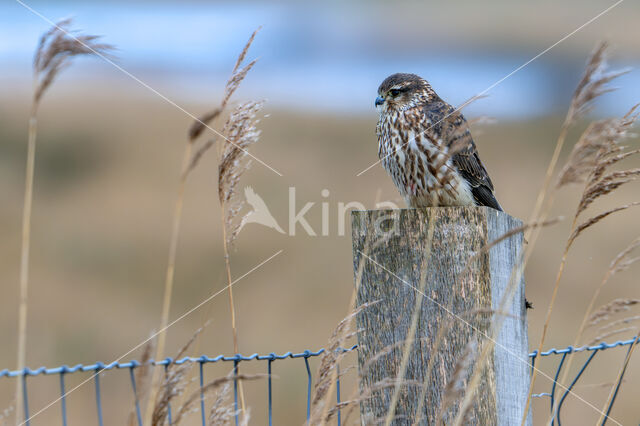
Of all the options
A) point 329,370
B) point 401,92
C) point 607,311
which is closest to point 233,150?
point 329,370

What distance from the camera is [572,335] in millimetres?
9445

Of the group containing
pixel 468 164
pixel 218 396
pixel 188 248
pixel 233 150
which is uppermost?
pixel 188 248

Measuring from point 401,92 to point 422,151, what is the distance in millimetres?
586

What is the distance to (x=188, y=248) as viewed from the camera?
37.8ft

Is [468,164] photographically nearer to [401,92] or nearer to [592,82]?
[401,92]

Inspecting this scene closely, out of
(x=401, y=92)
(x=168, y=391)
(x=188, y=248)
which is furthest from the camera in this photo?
(x=188, y=248)

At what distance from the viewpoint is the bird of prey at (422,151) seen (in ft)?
12.8

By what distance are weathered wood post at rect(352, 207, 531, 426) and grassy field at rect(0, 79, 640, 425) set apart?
12.7ft

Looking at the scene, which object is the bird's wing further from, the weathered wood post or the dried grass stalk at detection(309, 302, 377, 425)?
the dried grass stalk at detection(309, 302, 377, 425)

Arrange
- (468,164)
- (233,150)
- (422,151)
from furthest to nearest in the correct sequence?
1. (468,164)
2. (422,151)
3. (233,150)

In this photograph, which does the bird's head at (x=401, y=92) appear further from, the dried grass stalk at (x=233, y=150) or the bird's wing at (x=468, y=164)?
the dried grass stalk at (x=233, y=150)

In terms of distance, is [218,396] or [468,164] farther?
[468,164]

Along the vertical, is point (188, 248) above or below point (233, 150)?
above

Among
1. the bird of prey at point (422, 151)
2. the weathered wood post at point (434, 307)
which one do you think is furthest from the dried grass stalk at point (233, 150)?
the bird of prey at point (422, 151)
